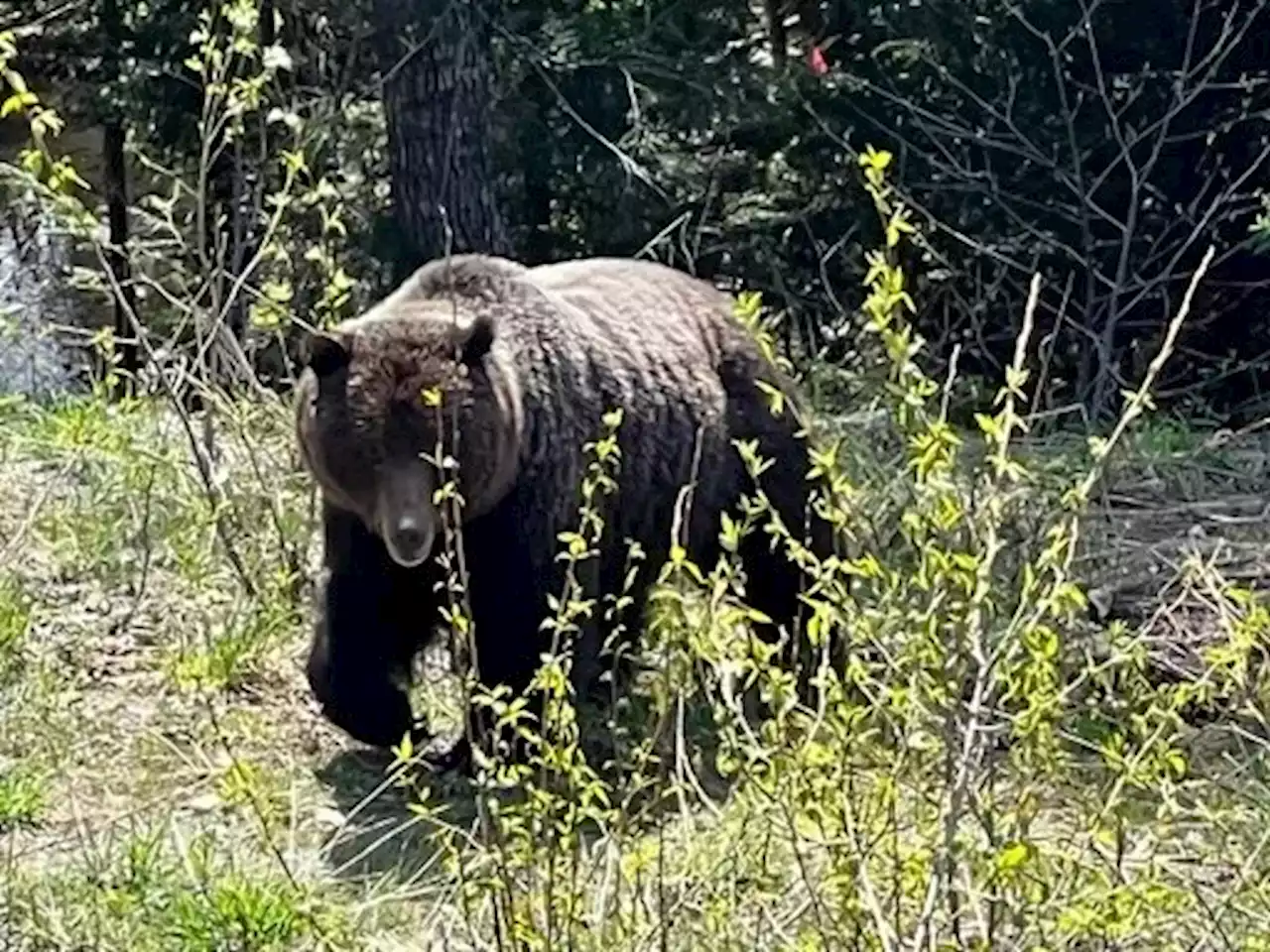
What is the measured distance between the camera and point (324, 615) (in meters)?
5.80

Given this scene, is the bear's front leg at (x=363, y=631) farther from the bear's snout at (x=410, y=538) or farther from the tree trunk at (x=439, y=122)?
the tree trunk at (x=439, y=122)

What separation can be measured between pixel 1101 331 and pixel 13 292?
6240mm

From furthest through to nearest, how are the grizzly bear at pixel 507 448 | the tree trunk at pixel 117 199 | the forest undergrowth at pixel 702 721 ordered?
1. the tree trunk at pixel 117 199
2. the grizzly bear at pixel 507 448
3. the forest undergrowth at pixel 702 721

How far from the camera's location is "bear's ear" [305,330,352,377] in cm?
538

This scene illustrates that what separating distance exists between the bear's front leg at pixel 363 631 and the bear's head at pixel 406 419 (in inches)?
6.0

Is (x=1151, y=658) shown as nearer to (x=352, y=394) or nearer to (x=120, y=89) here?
(x=352, y=394)

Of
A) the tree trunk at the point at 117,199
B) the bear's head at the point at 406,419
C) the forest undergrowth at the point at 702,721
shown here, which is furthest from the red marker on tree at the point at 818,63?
the bear's head at the point at 406,419

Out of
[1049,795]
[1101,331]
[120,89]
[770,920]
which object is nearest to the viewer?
[770,920]

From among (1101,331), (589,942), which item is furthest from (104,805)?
(1101,331)

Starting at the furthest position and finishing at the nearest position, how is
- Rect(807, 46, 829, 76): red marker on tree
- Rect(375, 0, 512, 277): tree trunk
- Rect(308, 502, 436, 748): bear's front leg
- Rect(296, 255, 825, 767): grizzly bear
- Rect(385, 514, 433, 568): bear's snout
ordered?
Rect(807, 46, 829, 76): red marker on tree, Rect(375, 0, 512, 277): tree trunk, Rect(308, 502, 436, 748): bear's front leg, Rect(296, 255, 825, 767): grizzly bear, Rect(385, 514, 433, 568): bear's snout

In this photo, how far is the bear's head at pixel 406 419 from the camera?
5348 millimetres

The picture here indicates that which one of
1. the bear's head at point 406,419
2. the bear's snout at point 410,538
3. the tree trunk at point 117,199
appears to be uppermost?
the bear's head at point 406,419

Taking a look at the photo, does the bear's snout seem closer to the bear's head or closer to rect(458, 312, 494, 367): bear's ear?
the bear's head

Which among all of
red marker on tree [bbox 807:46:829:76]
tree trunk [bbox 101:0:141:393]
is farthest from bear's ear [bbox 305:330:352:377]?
tree trunk [bbox 101:0:141:393]
